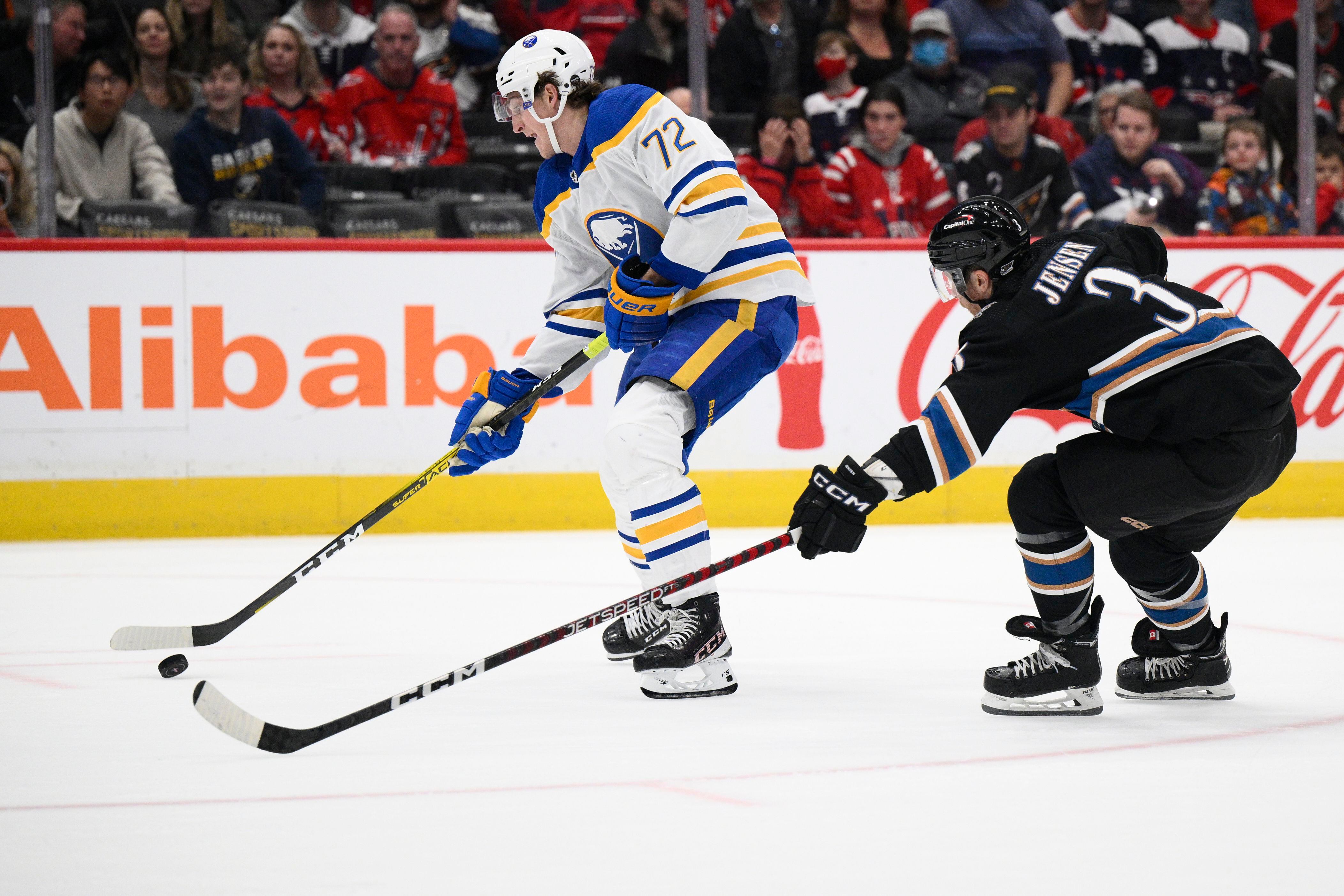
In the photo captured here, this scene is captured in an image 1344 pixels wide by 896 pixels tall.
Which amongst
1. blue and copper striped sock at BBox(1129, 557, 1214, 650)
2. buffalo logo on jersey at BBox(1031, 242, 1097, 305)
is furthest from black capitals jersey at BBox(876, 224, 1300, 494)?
blue and copper striped sock at BBox(1129, 557, 1214, 650)

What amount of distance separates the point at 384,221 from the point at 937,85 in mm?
2582

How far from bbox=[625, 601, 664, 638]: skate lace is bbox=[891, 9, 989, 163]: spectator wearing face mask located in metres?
3.77

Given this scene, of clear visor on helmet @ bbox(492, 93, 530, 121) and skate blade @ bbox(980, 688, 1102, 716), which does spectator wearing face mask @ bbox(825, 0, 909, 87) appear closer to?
clear visor on helmet @ bbox(492, 93, 530, 121)

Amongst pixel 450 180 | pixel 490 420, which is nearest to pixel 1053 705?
pixel 490 420

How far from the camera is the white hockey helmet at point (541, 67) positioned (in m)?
2.93

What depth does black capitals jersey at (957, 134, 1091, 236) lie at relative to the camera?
5.98m

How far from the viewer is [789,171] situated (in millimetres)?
6020

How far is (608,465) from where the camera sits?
2.82m

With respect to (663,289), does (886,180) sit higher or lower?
lower

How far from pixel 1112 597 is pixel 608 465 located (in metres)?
1.74

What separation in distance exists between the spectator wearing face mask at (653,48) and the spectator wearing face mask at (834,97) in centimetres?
59

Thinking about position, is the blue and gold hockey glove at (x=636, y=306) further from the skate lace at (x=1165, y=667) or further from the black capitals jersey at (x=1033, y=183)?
the black capitals jersey at (x=1033, y=183)

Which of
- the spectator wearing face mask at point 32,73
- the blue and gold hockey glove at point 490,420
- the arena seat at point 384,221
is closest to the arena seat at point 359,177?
the arena seat at point 384,221

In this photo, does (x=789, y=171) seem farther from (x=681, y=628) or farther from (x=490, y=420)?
(x=681, y=628)
